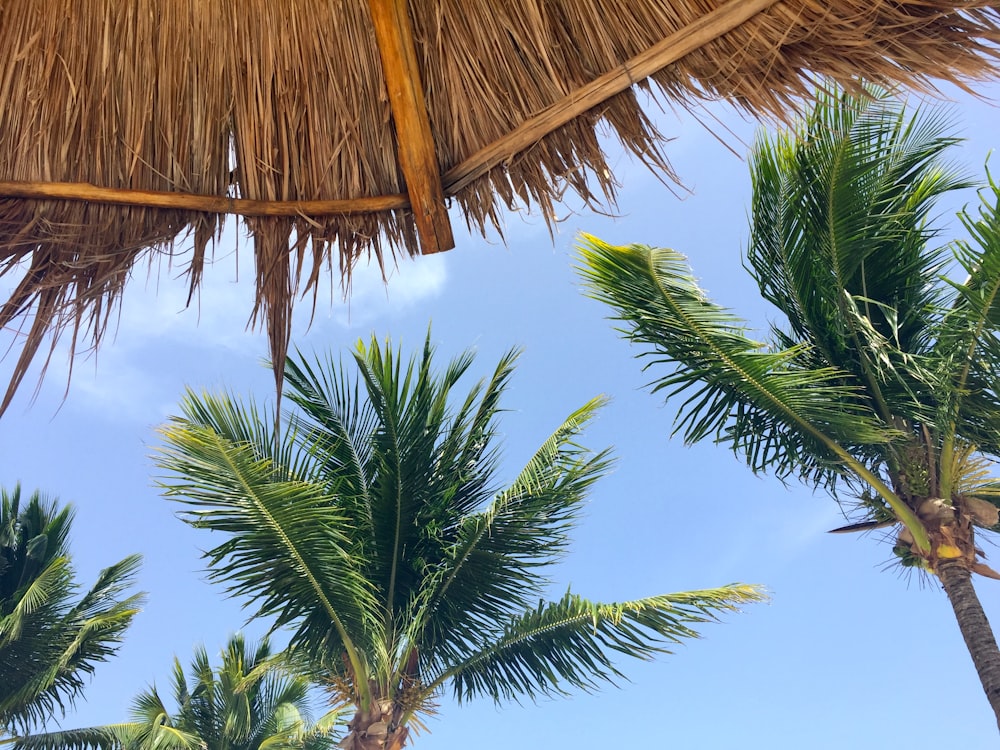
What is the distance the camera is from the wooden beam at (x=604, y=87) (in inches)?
79.3

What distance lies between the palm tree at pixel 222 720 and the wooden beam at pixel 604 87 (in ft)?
26.4

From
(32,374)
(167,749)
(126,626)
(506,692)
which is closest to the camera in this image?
(32,374)

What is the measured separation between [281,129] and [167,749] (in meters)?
7.88

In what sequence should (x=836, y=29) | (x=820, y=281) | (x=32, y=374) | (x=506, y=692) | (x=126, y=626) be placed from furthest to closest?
(x=126, y=626)
(x=506, y=692)
(x=820, y=281)
(x=32, y=374)
(x=836, y=29)

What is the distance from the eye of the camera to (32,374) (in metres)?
2.27

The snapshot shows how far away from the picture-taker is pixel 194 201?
7.64 feet

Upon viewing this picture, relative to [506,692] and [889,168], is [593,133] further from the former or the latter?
[506,692]

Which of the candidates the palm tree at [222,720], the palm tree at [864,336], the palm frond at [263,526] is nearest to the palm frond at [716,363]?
the palm tree at [864,336]

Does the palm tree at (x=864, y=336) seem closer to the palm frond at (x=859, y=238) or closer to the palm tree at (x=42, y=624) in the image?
the palm frond at (x=859, y=238)

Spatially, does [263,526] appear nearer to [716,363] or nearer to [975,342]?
[716,363]

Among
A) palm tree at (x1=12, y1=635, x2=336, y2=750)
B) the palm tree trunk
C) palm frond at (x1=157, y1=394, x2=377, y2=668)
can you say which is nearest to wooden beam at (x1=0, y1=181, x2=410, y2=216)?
palm frond at (x1=157, y1=394, x2=377, y2=668)

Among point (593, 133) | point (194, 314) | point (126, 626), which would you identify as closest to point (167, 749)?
point (126, 626)

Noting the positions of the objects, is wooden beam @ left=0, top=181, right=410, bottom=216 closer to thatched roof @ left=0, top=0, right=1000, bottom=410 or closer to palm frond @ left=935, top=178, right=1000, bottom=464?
thatched roof @ left=0, top=0, right=1000, bottom=410

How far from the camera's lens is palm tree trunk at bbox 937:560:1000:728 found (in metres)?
4.70
